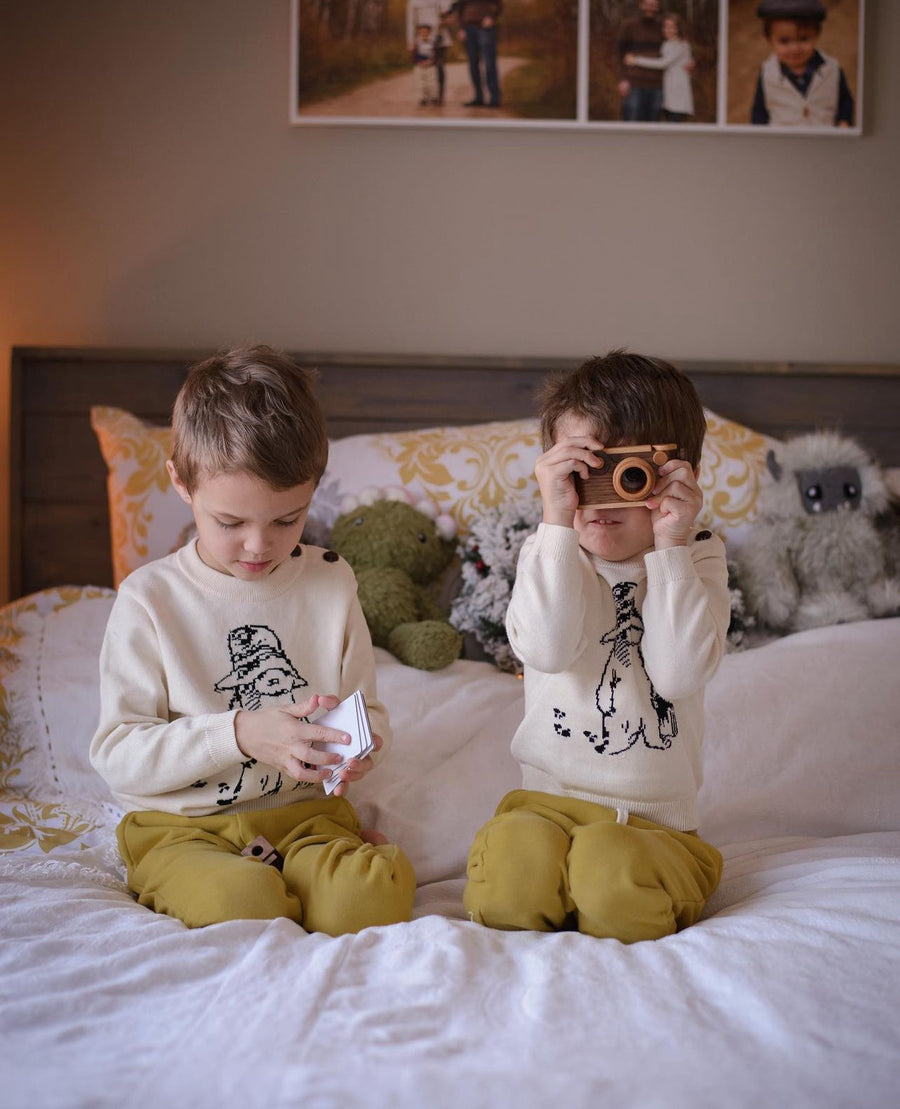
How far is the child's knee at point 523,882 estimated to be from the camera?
1111mm

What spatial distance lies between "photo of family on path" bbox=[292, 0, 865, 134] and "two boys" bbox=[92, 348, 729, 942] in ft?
4.05

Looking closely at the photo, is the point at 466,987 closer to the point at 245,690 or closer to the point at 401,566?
the point at 245,690

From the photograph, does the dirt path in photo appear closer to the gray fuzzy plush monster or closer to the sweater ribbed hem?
the gray fuzzy plush monster

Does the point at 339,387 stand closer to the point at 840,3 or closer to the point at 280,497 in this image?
the point at 280,497

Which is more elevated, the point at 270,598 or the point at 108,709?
the point at 270,598

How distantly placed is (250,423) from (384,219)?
1.27 metres

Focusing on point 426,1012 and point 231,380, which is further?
point 231,380

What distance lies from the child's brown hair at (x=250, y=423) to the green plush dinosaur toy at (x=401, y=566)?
1.72 ft

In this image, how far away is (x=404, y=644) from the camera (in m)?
1.76

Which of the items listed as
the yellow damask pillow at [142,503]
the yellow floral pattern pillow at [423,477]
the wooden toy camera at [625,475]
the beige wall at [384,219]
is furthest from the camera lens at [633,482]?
the beige wall at [384,219]

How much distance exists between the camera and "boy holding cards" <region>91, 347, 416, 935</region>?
1152mm

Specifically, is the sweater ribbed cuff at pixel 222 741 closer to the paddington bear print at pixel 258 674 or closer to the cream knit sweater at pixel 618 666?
the paddington bear print at pixel 258 674

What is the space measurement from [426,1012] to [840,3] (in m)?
2.26

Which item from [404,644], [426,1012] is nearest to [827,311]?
[404,644]
